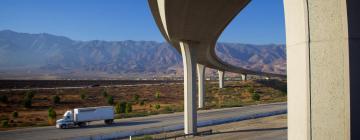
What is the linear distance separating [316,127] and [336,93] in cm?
71

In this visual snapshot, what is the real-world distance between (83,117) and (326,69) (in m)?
36.7

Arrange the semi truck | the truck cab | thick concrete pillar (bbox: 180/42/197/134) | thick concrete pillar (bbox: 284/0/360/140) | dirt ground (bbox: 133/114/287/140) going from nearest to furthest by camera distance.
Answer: thick concrete pillar (bbox: 284/0/360/140) → dirt ground (bbox: 133/114/287/140) → thick concrete pillar (bbox: 180/42/197/134) → the truck cab → the semi truck

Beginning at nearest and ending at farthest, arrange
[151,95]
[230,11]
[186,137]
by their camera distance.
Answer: [230,11] < [186,137] < [151,95]

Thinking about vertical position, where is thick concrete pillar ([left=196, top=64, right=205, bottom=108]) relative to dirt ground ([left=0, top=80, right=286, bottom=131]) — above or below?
above

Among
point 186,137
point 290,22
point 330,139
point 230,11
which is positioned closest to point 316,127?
point 330,139

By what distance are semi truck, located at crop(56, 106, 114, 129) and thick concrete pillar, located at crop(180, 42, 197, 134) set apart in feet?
49.0

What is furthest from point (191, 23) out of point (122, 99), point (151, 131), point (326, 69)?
point (122, 99)

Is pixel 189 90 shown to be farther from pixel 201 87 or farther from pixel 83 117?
pixel 201 87

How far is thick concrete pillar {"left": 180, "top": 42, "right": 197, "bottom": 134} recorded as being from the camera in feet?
97.0

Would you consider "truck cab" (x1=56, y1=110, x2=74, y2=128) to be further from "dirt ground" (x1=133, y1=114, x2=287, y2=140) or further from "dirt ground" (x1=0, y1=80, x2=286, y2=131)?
"dirt ground" (x1=133, y1=114, x2=287, y2=140)

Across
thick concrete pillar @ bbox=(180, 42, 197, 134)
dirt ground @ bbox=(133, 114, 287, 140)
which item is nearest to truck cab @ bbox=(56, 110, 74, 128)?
dirt ground @ bbox=(133, 114, 287, 140)

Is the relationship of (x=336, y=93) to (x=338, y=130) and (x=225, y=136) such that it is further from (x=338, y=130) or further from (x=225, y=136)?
(x=225, y=136)

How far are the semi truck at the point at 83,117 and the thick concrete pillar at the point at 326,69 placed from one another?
1398 inches

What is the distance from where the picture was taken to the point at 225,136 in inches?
1160
